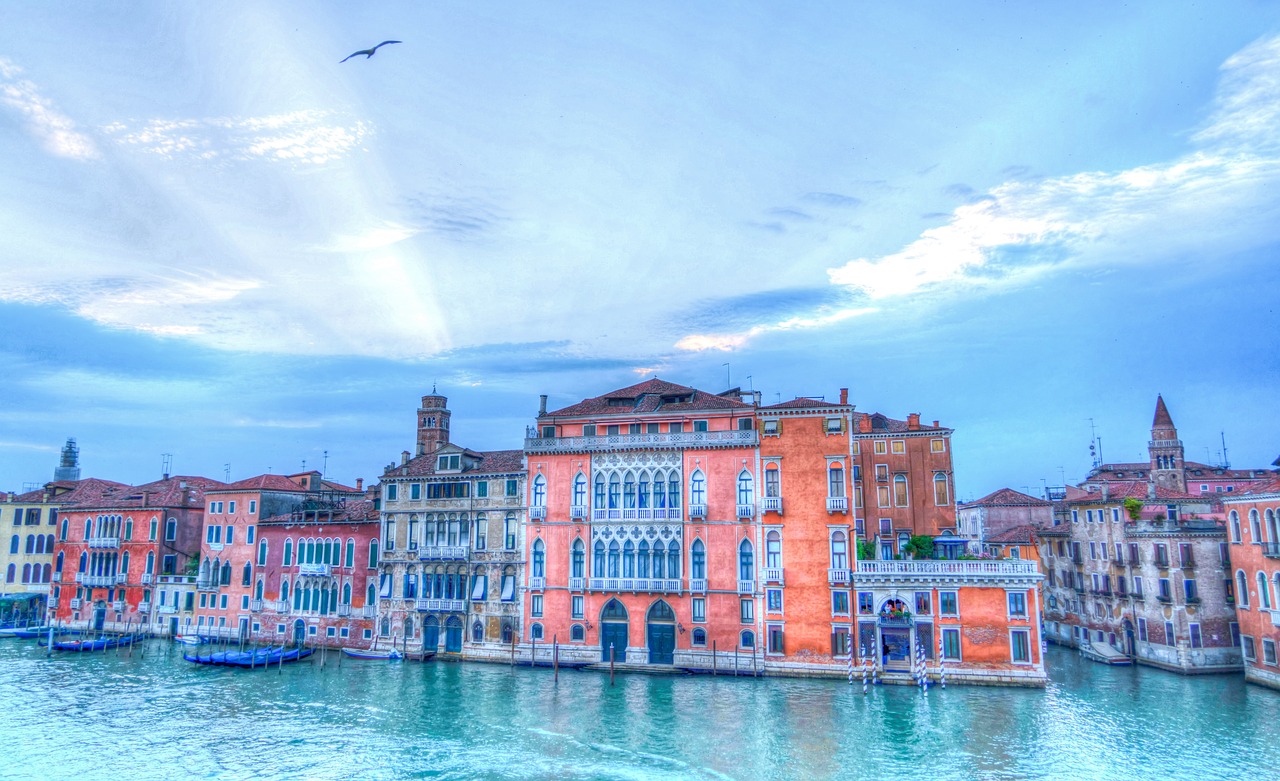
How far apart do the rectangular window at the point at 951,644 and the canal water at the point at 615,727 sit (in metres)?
1.77

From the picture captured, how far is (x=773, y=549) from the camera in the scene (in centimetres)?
4022

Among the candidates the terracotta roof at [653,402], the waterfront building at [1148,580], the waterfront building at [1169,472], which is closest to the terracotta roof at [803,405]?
the terracotta roof at [653,402]

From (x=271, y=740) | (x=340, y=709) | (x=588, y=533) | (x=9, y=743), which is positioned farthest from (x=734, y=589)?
(x=9, y=743)

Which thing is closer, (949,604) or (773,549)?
(949,604)

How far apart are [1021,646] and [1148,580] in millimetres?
10034

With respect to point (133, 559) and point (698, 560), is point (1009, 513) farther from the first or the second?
point (133, 559)

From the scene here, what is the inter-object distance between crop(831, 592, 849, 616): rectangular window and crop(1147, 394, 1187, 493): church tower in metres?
40.2

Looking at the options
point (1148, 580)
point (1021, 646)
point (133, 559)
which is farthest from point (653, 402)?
point (133, 559)

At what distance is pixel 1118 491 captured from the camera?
152 feet

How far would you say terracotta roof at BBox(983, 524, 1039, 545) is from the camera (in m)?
51.2

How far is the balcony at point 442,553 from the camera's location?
44750mm

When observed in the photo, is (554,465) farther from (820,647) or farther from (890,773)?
(890,773)

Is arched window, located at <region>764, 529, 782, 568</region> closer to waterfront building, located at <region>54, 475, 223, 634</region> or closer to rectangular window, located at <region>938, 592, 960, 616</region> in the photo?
rectangular window, located at <region>938, 592, 960, 616</region>

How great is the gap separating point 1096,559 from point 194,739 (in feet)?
148
